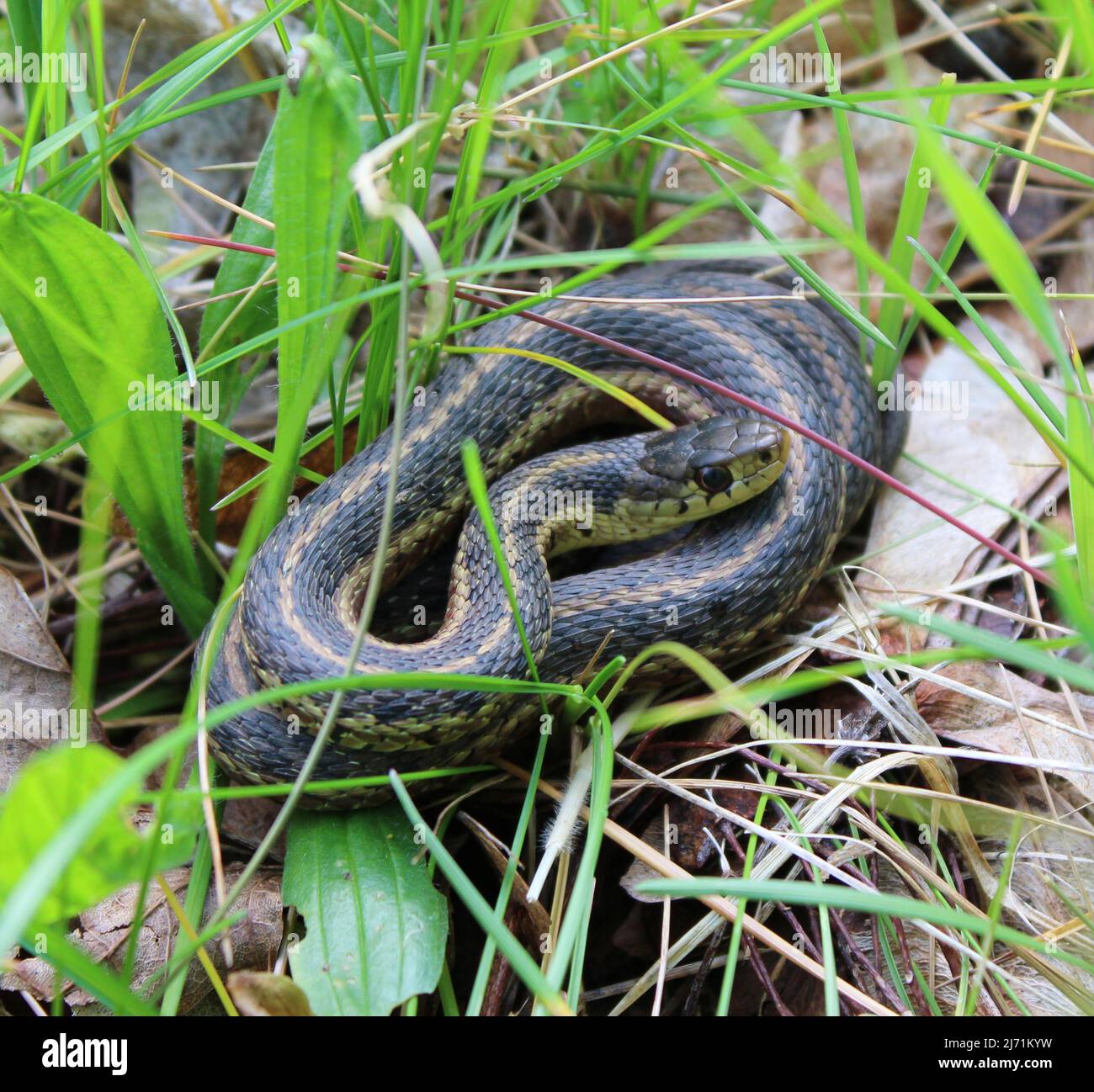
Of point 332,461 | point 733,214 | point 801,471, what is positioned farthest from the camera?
point 733,214

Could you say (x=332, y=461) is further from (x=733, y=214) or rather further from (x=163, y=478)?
(x=733, y=214)

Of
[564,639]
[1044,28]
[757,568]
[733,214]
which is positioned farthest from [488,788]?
[1044,28]

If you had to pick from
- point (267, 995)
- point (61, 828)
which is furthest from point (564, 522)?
point (61, 828)

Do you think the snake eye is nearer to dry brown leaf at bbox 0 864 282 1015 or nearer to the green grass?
the green grass

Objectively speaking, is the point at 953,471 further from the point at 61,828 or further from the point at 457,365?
the point at 61,828

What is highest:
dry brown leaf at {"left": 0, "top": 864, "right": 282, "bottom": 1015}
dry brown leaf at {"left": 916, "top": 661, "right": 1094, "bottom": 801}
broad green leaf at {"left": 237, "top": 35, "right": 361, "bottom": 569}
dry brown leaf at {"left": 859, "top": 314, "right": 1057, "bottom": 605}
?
broad green leaf at {"left": 237, "top": 35, "right": 361, "bottom": 569}

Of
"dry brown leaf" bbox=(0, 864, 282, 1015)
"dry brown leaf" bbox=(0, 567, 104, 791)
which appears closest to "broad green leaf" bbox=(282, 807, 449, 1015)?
"dry brown leaf" bbox=(0, 864, 282, 1015)
